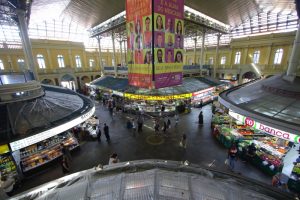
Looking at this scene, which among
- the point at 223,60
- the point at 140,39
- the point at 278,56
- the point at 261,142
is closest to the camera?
the point at 261,142

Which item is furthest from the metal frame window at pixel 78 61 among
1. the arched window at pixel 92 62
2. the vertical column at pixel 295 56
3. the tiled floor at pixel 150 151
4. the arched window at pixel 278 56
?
the arched window at pixel 278 56

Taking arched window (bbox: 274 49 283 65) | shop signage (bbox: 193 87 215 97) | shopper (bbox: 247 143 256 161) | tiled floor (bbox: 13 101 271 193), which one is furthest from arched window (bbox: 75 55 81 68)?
arched window (bbox: 274 49 283 65)

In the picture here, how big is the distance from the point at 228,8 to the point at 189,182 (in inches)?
1026

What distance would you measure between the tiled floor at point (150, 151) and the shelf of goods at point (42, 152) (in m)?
0.56

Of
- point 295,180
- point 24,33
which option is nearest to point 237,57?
point 295,180

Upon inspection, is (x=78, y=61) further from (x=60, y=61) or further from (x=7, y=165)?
(x=7, y=165)

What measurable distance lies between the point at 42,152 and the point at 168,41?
37.4 feet

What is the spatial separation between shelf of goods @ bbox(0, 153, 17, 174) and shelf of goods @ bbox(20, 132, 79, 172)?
28.1 inches

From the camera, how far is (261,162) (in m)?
8.12

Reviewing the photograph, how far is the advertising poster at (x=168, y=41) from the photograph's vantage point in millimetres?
9992

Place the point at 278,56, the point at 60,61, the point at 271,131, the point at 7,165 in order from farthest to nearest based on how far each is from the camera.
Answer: the point at 60,61 < the point at 278,56 < the point at 7,165 < the point at 271,131

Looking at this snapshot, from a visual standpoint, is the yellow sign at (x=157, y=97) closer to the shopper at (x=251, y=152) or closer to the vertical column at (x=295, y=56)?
the shopper at (x=251, y=152)

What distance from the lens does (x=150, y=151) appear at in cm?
1013

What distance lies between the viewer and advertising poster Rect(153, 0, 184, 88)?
32.8 feet
